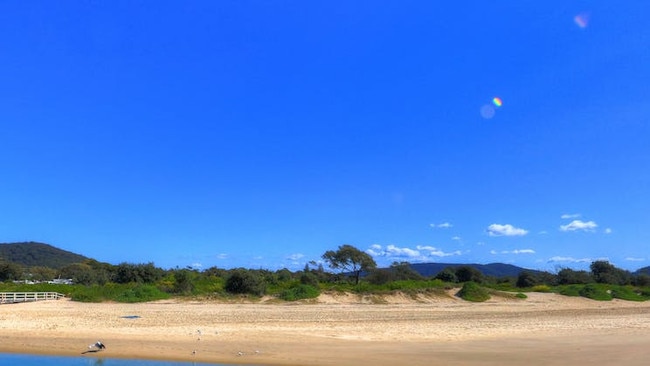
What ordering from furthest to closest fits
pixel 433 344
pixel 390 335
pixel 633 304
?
1. pixel 633 304
2. pixel 390 335
3. pixel 433 344

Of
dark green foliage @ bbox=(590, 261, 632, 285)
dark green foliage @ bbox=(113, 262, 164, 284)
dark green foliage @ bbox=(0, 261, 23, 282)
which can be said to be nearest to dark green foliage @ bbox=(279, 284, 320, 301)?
dark green foliage @ bbox=(113, 262, 164, 284)

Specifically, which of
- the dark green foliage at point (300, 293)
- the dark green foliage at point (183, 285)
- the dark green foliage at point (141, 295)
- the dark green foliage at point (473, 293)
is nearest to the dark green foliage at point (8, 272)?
the dark green foliage at point (183, 285)

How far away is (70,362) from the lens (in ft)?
57.0

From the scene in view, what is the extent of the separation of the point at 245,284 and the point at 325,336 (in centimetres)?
2356

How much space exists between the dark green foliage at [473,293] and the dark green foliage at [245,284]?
18.4m

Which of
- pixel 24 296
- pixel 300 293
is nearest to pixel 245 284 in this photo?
pixel 300 293

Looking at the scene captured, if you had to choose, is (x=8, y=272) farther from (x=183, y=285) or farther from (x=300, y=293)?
(x=300, y=293)

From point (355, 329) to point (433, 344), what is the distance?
526cm

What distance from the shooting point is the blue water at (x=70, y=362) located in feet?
55.7

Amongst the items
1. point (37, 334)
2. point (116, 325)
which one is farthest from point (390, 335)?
point (37, 334)

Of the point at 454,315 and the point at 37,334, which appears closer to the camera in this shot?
the point at 37,334

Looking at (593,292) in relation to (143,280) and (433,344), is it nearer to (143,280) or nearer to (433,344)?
(433,344)

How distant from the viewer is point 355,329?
2378 cm

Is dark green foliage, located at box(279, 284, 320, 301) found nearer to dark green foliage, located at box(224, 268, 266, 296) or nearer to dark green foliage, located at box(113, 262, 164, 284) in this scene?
dark green foliage, located at box(224, 268, 266, 296)
